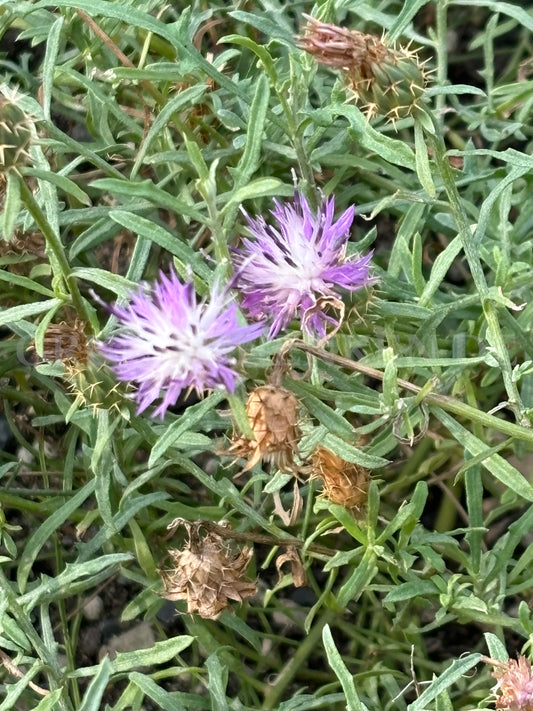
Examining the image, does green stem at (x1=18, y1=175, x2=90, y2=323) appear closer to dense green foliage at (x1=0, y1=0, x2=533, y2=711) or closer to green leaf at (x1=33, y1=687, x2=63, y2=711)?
dense green foliage at (x1=0, y1=0, x2=533, y2=711)

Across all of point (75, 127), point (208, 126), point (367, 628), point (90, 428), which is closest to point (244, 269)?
point (90, 428)

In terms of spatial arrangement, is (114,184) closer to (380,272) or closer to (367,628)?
(380,272)

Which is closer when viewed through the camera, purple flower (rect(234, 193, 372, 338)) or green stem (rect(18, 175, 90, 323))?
green stem (rect(18, 175, 90, 323))

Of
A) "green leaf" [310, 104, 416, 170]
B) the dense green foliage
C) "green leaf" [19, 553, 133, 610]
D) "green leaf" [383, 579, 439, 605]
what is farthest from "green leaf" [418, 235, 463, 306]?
"green leaf" [19, 553, 133, 610]

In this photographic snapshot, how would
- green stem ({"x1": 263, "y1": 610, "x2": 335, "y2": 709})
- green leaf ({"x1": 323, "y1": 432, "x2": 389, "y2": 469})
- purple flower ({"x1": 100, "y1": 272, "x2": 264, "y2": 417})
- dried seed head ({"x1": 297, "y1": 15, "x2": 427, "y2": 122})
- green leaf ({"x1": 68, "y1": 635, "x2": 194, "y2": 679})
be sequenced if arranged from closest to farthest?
purple flower ({"x1": 100, "y1": 272, "x2": 264, "y2": 417}) < dried seed head ({"x1": 297, "y1": 15, "x2": 427, "y2": 122}) < green leaf ({"x1": 323, "y1": 432, "x2": 389, "y2": 469}) < green leaf ({"x1": 68, "y1": 635, "x2": 194, "y2": 679}) < green stem ({"x1": 263, "y1": 610, "x2": 335, "y2": 709})

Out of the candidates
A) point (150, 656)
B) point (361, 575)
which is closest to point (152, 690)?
point (150, 656)

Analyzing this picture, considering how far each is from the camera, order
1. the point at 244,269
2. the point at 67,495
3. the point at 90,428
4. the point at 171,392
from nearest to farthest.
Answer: the point at 171,392, the point at 244,269, the point at 90,428, the point at 67,495
